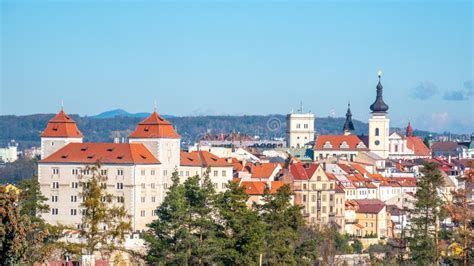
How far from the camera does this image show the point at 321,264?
6900 cm

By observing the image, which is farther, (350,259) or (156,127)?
(156,127)

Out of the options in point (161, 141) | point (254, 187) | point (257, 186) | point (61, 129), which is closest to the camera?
point (161, 141)

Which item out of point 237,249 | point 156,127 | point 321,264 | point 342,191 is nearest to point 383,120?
point 342,191

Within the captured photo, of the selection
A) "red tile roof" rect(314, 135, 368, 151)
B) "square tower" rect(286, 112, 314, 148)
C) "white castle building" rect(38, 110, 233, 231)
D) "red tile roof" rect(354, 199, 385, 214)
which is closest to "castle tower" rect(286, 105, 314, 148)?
"square tower" rect(286, 112, 314, 148)

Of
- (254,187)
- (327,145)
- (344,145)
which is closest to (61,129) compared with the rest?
(254,187)

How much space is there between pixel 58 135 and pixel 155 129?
606cm

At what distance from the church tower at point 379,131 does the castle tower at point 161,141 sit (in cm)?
6274

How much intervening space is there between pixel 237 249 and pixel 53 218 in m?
27.0

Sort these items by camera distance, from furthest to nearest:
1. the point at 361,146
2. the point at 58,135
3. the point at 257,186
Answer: the point at 361,146, the point at 257,186, the point at 58,135

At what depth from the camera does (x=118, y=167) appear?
274 feet

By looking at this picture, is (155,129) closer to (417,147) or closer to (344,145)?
(344,145)

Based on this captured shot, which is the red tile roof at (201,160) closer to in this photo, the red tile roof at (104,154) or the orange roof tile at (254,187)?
the orange roof tile at (254,187)

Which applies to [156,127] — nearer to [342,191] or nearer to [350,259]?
[350,259]

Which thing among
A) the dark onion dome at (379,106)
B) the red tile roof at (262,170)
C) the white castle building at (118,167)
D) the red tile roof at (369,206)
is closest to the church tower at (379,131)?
the dark onion dome at (379,106)
